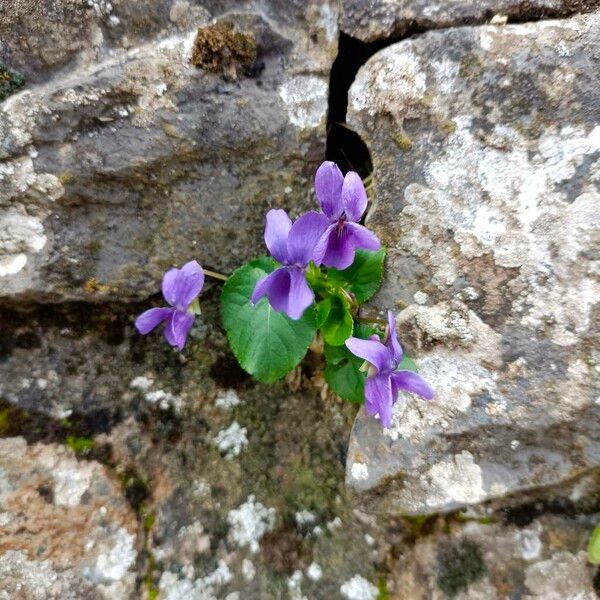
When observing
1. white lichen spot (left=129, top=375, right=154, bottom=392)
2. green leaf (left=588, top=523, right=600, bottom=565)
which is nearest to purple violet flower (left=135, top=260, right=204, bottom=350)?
white lichen spot (left=129, top=375, right=154, bottom=392)

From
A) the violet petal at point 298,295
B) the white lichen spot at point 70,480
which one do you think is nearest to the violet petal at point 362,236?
the violet petal at point 298,295

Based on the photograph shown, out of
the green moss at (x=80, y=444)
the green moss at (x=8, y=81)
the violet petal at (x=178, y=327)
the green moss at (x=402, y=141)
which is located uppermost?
the green moss at (x=8, y=81)

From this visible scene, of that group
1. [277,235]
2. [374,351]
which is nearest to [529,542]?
[374,351]

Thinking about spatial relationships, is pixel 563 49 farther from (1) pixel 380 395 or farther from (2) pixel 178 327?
(2) pixel 178 327

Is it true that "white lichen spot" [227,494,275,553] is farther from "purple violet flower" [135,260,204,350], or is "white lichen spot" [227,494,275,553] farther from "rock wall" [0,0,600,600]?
"purple violet flower" [135,260,204,350]

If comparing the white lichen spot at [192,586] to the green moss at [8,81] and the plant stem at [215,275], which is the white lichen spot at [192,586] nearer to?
the plant stem at [215,275]
